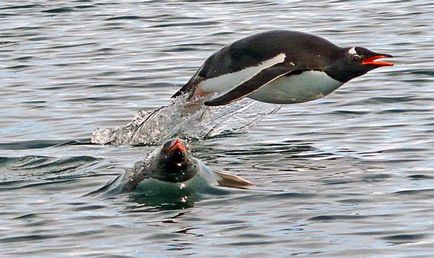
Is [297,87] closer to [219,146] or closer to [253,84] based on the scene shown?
[253,84]

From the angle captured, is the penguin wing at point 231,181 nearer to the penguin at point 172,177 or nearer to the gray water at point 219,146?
the penguin at point 172,177

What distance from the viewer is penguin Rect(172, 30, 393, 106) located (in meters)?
14.7

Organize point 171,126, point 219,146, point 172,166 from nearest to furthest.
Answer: point 172,166 < point 219,146 < point 171,126

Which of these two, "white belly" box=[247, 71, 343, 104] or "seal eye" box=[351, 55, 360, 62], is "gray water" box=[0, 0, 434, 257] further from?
"seal eye" box=[351, 55, 360, 62]

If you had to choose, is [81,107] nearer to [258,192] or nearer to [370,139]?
[370,139]

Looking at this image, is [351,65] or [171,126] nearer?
[351,65]

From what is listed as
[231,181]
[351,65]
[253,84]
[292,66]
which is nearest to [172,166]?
[231,181]

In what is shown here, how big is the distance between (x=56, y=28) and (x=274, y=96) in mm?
10639

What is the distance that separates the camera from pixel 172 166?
40.9 feet

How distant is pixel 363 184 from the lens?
41.2 ft

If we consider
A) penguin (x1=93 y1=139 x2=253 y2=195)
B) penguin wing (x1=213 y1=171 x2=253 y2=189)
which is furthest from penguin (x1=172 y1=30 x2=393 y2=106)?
penguin (x1=93 y1=139 x2=253 y2=195)

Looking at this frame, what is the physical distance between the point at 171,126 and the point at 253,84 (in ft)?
4.88

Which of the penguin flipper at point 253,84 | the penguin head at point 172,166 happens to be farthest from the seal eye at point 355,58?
the penguin head at point 172,166

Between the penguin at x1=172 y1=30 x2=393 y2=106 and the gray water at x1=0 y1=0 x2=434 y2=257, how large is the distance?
1.79 feet
